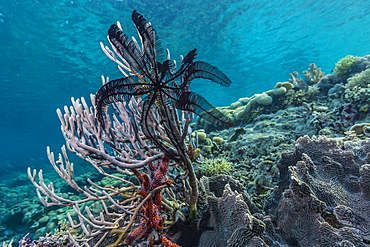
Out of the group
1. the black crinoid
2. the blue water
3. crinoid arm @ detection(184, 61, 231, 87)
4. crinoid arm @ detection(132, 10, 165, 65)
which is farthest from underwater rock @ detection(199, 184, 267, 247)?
the blue water

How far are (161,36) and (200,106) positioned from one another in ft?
69.2

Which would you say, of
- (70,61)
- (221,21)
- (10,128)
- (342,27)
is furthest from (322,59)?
(10,128)

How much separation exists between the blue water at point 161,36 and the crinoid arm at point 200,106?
690 inches

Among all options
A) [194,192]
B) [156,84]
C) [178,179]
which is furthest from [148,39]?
[178,179]

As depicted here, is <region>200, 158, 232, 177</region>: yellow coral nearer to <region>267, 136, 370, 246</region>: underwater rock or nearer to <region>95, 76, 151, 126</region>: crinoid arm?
<region>267, 136, 370, 246</region>: underwater rock

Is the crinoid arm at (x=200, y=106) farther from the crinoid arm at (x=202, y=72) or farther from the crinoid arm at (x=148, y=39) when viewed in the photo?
the crinoid arm at (x=148, y=39)

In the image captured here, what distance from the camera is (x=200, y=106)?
165 cm

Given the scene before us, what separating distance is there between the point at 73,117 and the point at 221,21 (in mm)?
22004

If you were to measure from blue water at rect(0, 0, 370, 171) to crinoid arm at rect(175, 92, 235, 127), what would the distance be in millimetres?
17523

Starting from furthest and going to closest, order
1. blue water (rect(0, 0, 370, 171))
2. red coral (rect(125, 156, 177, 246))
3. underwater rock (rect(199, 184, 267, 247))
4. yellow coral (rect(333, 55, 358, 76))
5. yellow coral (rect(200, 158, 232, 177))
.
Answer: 1. blue water (rect(0, 0, 370, 171))
2. yellow coral (rect(333, 55, 358, 76))
3. yellow coral (rect(200, 158, 232, 177))
4. red coral (rect(125, 156, 177, 246))
5. underwater rock (rect(199, 184, 267, 247))

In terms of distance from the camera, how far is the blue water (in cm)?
1594

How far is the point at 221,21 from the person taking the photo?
20.0 m

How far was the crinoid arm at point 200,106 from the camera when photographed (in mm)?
1635

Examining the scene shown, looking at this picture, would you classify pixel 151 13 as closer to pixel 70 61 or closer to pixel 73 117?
pixel 70 61
